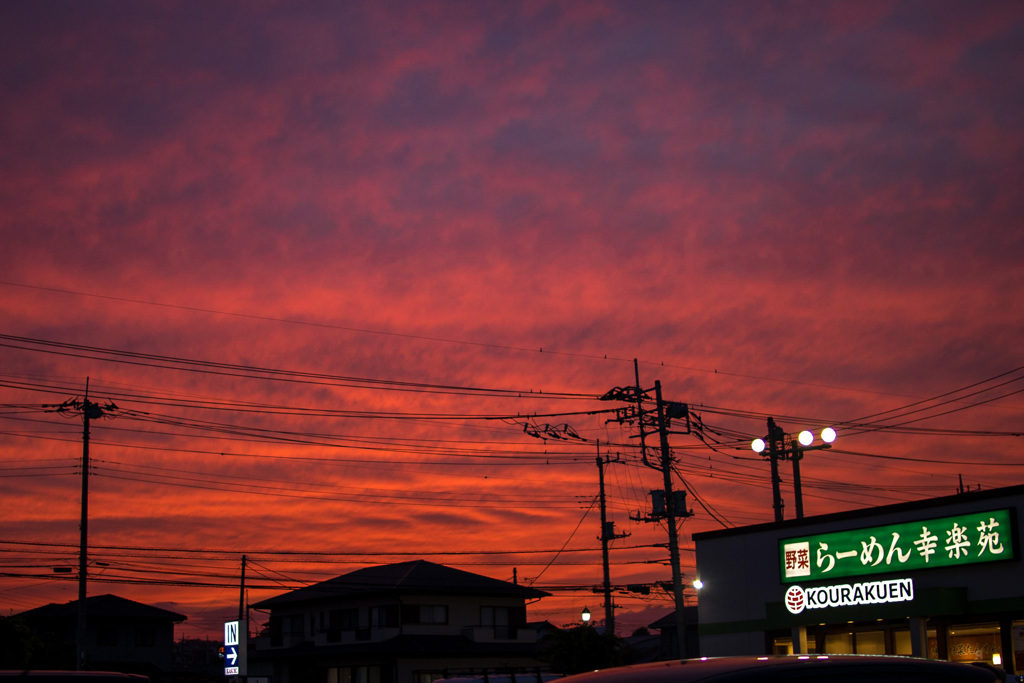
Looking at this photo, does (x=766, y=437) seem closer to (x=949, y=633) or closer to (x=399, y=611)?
(x=949, y=633)

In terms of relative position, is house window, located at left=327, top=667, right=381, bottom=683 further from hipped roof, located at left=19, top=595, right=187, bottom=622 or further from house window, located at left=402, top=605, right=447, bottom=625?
hipped roof, located at left=19, top=595, right=187, bottom=622

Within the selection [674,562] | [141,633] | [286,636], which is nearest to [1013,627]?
[674,562]

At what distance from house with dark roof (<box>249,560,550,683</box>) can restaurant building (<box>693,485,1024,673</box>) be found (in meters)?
28.3

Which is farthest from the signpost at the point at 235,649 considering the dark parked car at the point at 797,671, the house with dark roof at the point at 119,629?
the house with dark roof at the point at 119,629

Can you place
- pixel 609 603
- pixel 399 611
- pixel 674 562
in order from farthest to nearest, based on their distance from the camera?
pixel 399 611 < pixel 609 603 < pixel 674 562

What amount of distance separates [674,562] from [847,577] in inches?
372

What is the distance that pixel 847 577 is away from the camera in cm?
2480

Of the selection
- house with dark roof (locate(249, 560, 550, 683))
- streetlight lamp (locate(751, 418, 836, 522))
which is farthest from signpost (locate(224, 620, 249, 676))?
house with dark roof (locate(249, 560, 550, 683))

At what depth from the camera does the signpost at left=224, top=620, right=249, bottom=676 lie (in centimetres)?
1784

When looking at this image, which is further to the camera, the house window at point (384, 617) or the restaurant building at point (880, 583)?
the house window at point (384, 617)

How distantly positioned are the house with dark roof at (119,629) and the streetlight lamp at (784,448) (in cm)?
4995

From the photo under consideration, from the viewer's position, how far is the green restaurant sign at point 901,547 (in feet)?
72.7

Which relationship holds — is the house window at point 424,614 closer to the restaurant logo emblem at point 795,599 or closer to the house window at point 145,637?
the house window at point 145,637

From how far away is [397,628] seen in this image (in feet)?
182
